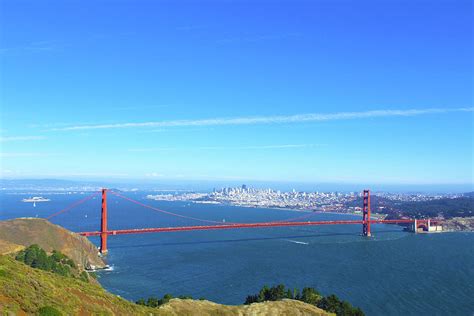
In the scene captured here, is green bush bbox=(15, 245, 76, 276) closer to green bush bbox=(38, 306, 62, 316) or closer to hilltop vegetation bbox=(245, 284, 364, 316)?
hilltop vegetation bbox=(245, 284, 364, 316)

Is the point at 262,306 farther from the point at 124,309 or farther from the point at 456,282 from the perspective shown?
the point at 456,282

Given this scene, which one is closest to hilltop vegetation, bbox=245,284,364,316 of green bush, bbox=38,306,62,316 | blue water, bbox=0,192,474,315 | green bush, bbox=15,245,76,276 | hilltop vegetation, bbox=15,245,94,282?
blue water, bbox=0,192,474,315

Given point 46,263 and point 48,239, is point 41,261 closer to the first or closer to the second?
point 46,263

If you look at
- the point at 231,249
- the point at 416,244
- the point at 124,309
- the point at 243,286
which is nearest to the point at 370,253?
the point at 416,244

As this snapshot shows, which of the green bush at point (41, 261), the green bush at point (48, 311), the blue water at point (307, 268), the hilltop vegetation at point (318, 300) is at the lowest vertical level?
the blue water at point (307, 268)

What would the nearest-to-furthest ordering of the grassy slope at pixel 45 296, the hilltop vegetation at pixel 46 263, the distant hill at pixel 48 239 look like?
the grassy slope at pixel 45 296, the hilltop vegetation at pixel 46 263, the distant hill at pixel 48 239

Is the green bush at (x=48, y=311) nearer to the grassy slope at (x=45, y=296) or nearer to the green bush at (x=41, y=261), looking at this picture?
the grassy slope at (x=45, y=296)

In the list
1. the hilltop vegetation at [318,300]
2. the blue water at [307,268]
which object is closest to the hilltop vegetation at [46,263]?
the blue water at [307,268]
